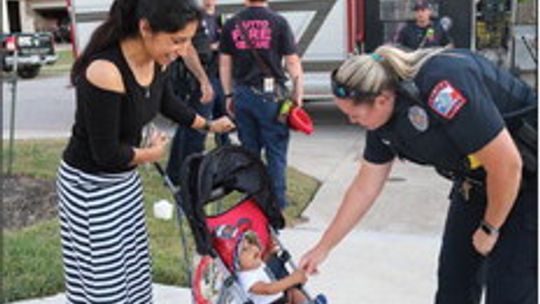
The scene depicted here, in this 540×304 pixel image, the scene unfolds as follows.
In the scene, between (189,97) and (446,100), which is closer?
(446,100)

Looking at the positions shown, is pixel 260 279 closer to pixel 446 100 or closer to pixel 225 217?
pixel 225 217

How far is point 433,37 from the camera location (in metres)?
7.86

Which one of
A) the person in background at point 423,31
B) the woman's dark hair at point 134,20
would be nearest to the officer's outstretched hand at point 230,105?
the woman's dark hair at point 134,20

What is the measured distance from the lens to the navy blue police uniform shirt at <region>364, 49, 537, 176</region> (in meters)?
2.04

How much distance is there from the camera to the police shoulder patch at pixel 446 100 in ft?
6.66

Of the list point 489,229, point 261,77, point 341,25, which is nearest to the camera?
point 489,229

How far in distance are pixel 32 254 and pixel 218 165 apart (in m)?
1.89

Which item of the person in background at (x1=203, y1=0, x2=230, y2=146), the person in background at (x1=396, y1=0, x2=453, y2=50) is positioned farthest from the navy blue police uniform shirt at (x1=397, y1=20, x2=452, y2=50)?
the person in background at (x1=203, y1=0, x2=230, y2=146)

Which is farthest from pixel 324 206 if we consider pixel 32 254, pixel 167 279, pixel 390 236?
pixel 32 254

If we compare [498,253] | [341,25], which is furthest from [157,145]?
[341,25]

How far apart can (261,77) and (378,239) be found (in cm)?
137

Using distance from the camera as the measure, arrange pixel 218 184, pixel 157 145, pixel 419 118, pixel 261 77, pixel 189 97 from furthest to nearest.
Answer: pixel 189 97, pixel 261 77, pixel 218 184, pixel 157 145, pixel 419 118

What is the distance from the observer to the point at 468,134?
2.06 meters

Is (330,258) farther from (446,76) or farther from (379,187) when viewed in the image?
(446,76)
